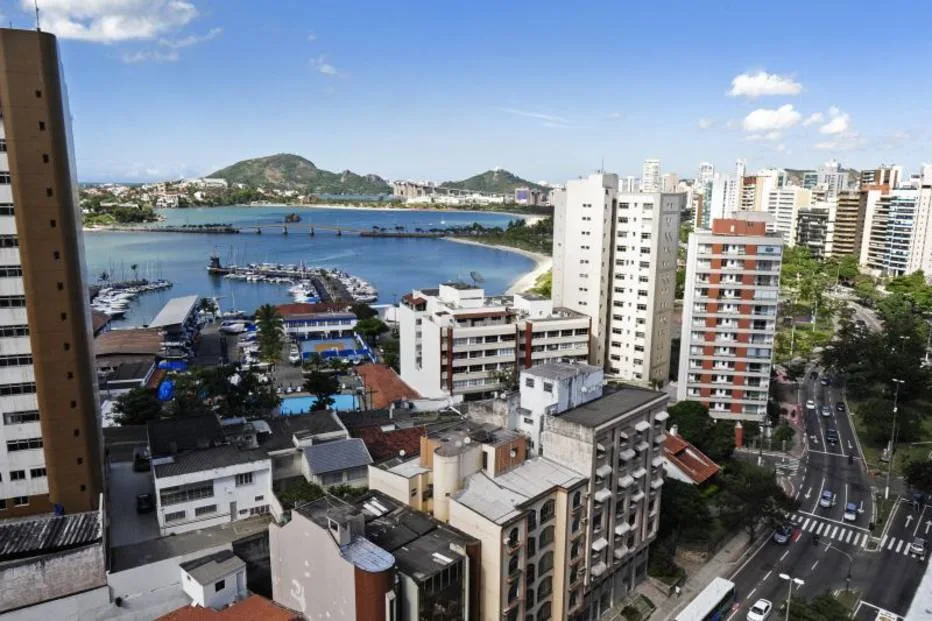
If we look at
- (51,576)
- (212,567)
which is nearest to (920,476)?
(212,567)

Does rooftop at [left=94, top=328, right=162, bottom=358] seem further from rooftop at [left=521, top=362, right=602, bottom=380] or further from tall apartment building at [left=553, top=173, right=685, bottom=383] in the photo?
rooftop at [left=521, top=362, right=602, bottom=380]

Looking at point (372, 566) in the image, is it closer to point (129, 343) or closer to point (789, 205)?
point (129, 343)

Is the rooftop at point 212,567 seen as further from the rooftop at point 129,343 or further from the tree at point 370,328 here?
the tree at point 370,328

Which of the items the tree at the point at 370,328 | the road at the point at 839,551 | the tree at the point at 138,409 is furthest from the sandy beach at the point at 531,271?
the road at the point at 839,551

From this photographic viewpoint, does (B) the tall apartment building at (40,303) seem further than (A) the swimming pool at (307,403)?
No

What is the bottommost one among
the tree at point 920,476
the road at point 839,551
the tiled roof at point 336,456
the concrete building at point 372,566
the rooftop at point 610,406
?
the road at point 839,551

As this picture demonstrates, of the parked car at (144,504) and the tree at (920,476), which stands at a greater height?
the parked car at (144,504)

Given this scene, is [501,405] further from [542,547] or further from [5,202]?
[5,202]
